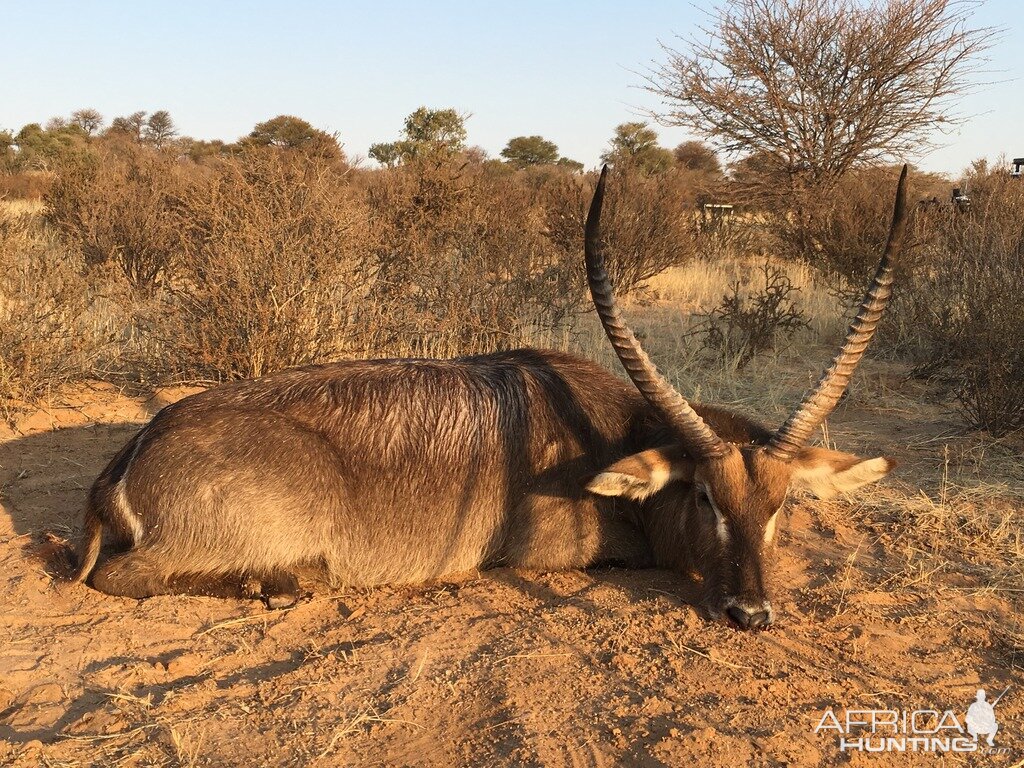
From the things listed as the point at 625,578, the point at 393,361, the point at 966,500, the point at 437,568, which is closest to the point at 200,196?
the point at 393,361

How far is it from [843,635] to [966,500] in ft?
7.13

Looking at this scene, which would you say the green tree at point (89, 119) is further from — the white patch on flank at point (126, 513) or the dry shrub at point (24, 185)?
the white patch on flank at point (126, 513)

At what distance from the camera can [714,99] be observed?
17.9 m

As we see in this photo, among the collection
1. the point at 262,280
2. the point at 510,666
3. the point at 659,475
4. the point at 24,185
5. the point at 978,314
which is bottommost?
the point at 510,666

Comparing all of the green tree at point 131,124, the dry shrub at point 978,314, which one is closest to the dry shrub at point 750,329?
the dry shrub at point 978,314

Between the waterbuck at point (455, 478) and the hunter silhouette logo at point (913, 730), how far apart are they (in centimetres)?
69

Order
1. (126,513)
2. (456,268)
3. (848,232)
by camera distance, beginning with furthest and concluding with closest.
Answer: (848,232)
(456,268)
(126,513)

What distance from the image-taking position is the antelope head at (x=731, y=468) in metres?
4.01

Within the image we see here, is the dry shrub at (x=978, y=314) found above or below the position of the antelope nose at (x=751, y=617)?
above

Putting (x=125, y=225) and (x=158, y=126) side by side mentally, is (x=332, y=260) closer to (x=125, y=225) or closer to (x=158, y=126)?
(x=125, y=225)

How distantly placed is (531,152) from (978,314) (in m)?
39.8

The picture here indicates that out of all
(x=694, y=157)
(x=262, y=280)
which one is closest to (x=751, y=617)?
(x=262, y=280)

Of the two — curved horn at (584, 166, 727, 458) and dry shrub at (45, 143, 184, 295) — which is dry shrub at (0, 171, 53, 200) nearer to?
dry shrub at (45, 143, 184, 295)

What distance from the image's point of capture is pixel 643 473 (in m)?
4.30
